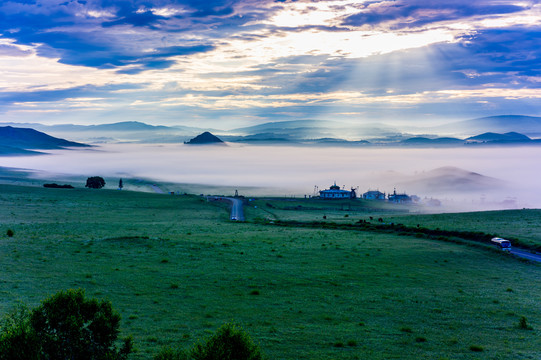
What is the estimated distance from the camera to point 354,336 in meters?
19.5

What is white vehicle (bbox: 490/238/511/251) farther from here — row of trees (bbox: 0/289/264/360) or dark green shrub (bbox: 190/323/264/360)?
dark green shrub (bbox: 190/323/264/360)

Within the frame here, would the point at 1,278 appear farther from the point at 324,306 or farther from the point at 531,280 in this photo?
the point at 531,280

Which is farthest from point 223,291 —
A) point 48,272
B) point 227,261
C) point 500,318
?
point 500,318

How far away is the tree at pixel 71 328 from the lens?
40.8 feet

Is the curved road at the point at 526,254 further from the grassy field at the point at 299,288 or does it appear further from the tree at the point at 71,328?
the tree at the point at 71,328

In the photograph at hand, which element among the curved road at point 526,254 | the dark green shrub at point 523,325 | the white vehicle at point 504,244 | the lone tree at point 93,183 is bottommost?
the dark green shrub at point 523,325

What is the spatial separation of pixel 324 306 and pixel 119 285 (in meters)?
12.5

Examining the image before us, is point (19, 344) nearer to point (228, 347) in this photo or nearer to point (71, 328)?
point (71, 328)

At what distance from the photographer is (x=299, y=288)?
91.0 feet

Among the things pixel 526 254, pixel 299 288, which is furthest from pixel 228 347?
pixel 526 254

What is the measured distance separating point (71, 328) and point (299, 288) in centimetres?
1710

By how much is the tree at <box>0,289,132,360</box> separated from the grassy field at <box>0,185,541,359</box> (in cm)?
416

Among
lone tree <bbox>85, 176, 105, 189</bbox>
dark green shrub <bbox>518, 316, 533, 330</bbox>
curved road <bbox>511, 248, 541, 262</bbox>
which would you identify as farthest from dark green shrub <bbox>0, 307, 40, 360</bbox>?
lone tree <bbox>85, 176, 105, 189</bbox>

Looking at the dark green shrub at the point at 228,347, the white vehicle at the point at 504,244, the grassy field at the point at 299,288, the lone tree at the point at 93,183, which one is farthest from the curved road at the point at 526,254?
the lone tree at the point at 93,183
